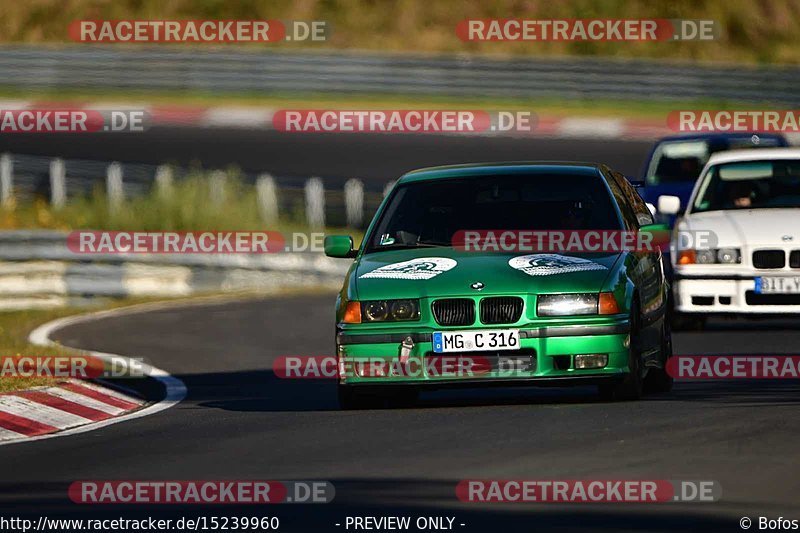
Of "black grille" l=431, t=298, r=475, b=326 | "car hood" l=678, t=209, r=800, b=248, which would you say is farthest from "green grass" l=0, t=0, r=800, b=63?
"black grille" l=431, t=298, r=475, b=326

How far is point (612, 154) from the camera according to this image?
102 feet

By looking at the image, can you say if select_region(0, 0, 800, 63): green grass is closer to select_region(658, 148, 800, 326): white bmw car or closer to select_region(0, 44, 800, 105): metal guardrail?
select_region(0, 44, 800, 105): metal guardrail

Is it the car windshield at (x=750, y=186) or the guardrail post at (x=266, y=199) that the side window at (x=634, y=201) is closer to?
the car windshield at (x=750, y=186)

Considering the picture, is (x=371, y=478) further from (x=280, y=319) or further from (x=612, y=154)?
(x=612, y=154)

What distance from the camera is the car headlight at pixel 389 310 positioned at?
10.4m

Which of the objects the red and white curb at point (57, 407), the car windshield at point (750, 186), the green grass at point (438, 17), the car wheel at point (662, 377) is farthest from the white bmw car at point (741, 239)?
the green grass at point (438, 17)

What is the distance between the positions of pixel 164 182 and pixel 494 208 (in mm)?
14711

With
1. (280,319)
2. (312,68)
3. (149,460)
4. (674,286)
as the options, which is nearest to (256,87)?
(312,68)

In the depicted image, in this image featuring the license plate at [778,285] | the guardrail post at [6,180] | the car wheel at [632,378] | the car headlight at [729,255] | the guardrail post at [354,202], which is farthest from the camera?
the guardrail post at [354,202]

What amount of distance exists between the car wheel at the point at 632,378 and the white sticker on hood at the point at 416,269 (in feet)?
3.57

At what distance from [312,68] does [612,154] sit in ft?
25.0

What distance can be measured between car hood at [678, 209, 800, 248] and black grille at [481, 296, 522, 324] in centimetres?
516

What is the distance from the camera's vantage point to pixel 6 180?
26.2 metres

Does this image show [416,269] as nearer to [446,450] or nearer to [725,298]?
[446,450]
